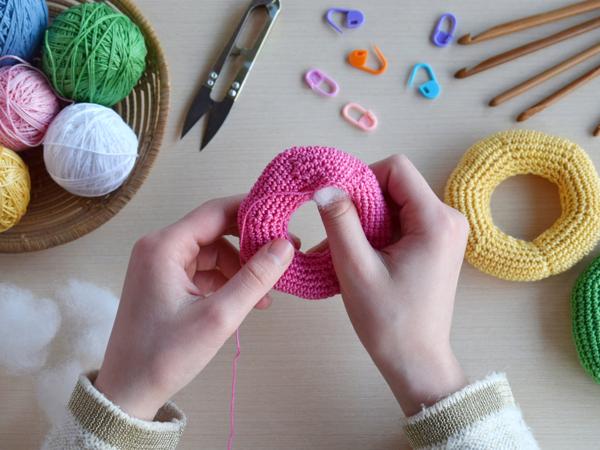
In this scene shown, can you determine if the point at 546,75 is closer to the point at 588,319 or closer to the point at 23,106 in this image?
the point at 588,319

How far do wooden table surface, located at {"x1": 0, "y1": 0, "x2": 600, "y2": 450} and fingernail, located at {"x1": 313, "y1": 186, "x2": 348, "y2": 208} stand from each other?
7.9 inches

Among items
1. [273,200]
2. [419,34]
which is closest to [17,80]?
[273,200]

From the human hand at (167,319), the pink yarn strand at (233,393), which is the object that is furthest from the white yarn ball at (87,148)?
the pink yarn strand at (233,393)

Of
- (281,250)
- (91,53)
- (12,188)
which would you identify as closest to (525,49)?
(281,250)

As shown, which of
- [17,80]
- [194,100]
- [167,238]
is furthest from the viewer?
[194,100]

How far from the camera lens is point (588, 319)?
806mm

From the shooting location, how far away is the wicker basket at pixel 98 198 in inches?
32.6

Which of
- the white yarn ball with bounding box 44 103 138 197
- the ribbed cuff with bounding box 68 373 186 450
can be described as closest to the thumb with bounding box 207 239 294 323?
the ribbed cuff with bounding box 68 373 186 450

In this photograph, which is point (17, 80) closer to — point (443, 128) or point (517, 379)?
point (443, 128)

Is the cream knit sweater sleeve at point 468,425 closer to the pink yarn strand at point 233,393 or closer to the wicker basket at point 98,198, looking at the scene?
the pink yarn strand at point 233,393

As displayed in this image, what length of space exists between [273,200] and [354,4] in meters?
0.41

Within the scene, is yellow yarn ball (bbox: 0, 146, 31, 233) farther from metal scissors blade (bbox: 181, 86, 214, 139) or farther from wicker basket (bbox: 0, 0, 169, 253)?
metal scissors blade (bbox: 181, 86, 214, 139)

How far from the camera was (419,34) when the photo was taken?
0.90 metres

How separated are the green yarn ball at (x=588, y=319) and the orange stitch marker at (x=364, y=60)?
42cm
